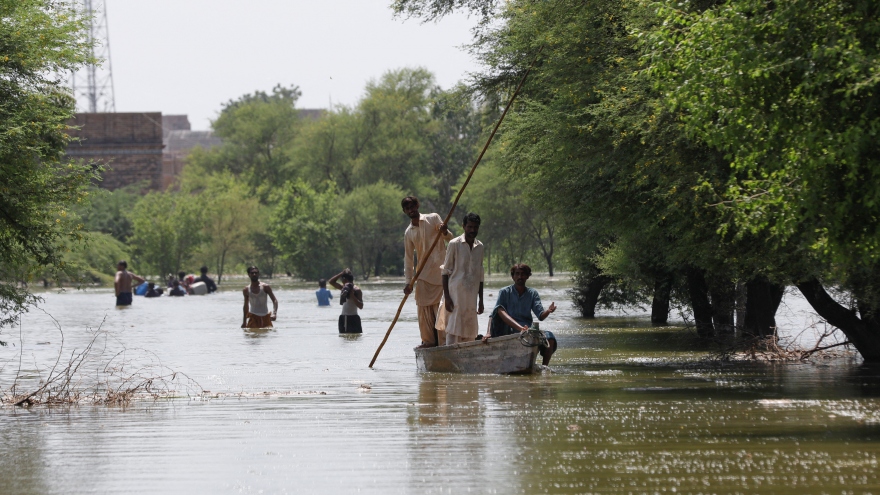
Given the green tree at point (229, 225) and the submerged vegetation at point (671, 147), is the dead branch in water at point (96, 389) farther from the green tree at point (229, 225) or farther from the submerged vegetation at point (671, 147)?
the green tree at point (229, 225)

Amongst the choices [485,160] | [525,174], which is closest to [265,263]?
[485,160]

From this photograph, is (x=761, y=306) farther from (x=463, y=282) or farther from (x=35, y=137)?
(x=35, y=137)

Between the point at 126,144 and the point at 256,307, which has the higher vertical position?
→ the point at 126,144

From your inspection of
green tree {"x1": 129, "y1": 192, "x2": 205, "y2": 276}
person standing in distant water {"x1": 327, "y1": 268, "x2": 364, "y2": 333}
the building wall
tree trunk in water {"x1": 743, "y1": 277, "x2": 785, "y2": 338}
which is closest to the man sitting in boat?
tree trunk in water {"x1": 743, "y1": 277, "x2": 785, "y2": 338}

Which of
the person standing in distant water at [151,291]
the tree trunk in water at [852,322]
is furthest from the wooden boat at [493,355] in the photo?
the person standing in distant water at [151,291]

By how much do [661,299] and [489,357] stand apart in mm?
14364

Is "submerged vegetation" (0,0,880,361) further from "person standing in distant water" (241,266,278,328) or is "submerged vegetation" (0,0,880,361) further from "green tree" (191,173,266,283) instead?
"green tree" (191,173,266,283)

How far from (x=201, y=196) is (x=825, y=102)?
289 ft

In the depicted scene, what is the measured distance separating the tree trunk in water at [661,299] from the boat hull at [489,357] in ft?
34.2

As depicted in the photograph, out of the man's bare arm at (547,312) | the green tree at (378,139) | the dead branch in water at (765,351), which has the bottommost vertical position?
the dead branch in water at (765,351)

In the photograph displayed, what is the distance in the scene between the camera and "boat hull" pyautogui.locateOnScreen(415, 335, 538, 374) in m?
15.5

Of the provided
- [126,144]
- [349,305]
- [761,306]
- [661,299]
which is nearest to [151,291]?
[349,305]

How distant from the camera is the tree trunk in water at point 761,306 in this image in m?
20.5

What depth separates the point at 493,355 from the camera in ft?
51.7
